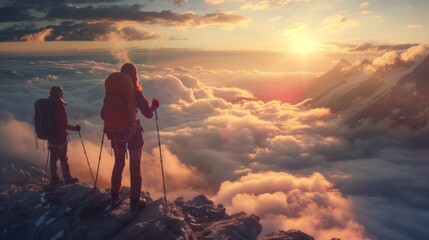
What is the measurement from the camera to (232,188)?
186875 millimetres

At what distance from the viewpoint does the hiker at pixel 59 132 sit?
1464cm

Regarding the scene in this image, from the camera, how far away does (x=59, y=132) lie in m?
15.0

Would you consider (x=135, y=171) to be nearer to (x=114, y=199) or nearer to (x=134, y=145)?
(x=134, y=145)

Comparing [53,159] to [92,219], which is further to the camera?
[53,159]

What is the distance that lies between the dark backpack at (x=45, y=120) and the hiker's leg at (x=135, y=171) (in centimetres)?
547

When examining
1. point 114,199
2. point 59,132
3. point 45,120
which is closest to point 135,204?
point 114,199

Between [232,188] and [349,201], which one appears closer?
[349,201]

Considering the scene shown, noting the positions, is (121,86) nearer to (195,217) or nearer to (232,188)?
(195,217)

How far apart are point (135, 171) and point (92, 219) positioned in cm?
236

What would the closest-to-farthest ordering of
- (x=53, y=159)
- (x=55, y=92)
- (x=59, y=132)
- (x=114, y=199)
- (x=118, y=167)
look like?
(x=118, y=167) → (x=114, y=199) → (x=55, y=92) → (x=59, y=132) → (x=53, y=159)

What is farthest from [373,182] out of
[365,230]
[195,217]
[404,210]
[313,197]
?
[195,217]

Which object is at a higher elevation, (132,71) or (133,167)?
(132,71)

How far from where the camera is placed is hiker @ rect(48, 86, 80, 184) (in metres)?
14.6

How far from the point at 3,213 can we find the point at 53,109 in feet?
14.9
